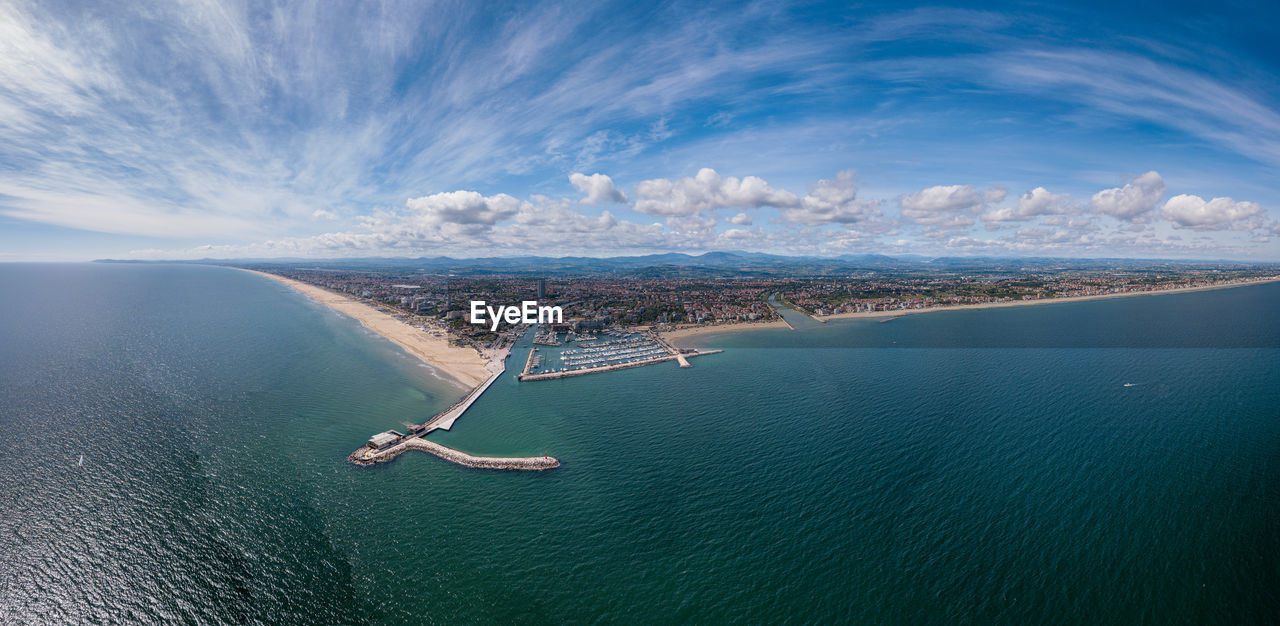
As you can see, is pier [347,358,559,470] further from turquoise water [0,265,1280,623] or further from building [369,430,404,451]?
turquoise water [0,265,1280,623]

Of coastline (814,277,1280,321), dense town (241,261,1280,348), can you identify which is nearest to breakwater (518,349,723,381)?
dense town (241,261,1280,348)

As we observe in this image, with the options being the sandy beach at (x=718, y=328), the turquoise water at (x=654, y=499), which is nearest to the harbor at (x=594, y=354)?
the sandy beach at (x=718, y=328)

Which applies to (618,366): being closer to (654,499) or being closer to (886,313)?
(654,499)

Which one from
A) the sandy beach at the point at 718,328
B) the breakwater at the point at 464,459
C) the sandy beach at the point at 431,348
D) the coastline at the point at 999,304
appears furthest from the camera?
the coastline at the point at 999,304

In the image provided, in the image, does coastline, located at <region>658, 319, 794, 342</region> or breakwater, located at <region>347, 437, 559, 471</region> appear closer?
breakwater, located at <region>347, 437, 559, 471</region>

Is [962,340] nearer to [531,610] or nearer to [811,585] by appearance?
[811,585]

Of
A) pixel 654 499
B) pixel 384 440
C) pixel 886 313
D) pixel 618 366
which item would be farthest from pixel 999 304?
pixel 384 440

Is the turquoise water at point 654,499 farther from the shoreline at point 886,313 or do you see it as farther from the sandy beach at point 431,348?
the shoreline at point 886,313
